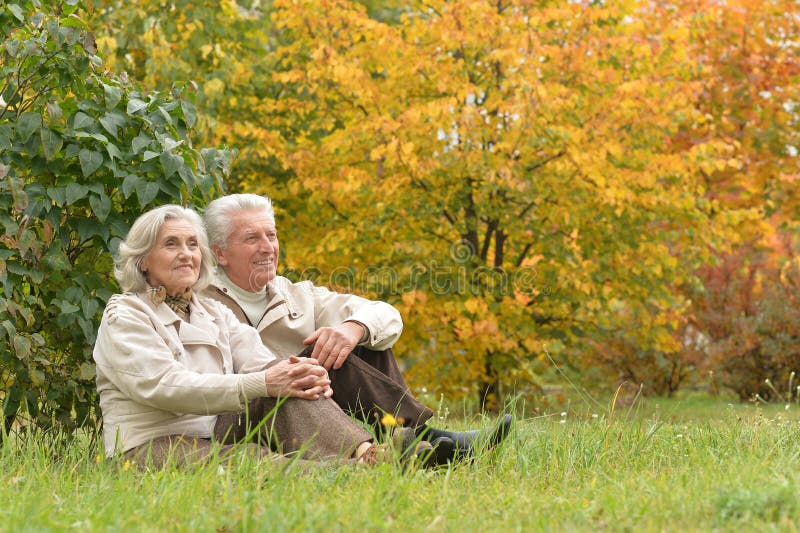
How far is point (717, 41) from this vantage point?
11.3 m

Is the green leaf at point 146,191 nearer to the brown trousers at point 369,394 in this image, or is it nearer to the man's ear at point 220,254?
the man's ear at point 220,254

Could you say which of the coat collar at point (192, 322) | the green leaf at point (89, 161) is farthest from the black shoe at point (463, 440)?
the green leaf at point (89, 161)

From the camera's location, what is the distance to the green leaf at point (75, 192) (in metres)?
3.67

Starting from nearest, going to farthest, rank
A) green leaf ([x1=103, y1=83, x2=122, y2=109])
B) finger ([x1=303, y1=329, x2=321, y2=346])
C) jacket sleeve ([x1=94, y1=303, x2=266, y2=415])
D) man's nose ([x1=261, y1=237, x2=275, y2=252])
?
1. jacket sleeve ([x1=94, y1=303, x2=266, y2=415])
2. finger ([x1=303, y1=329, x2=321, y2=346])
3. green leaf ([x1=103, y1=83, x2=122, y2=109])
4. man's nose ([x1=261, y1=237, x2=275, y2=252])

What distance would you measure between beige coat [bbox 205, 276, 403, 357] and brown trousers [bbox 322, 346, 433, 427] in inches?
7.0

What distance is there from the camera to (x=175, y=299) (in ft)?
11.3

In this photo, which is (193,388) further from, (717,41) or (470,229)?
(717,41)

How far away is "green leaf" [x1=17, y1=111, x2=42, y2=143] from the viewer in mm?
3678

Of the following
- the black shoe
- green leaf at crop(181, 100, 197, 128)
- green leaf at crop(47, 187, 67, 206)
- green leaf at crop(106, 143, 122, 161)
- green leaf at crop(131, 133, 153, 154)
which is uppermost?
green leaf at crop(181, 100, 197, 128)

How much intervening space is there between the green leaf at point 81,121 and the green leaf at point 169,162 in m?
0.32

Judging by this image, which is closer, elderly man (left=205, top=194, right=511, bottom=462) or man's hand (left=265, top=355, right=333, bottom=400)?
man's hand (left=265, top=355, right=333, bottom=400)

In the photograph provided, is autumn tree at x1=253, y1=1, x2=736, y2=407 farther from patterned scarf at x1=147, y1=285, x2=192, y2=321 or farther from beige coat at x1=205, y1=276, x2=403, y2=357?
patterned scarf at x1=147, y1=285, x2=192, y2=321

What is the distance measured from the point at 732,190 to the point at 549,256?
4661 millimetres

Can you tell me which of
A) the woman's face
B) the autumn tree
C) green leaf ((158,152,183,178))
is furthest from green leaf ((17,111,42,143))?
the autumn tree
